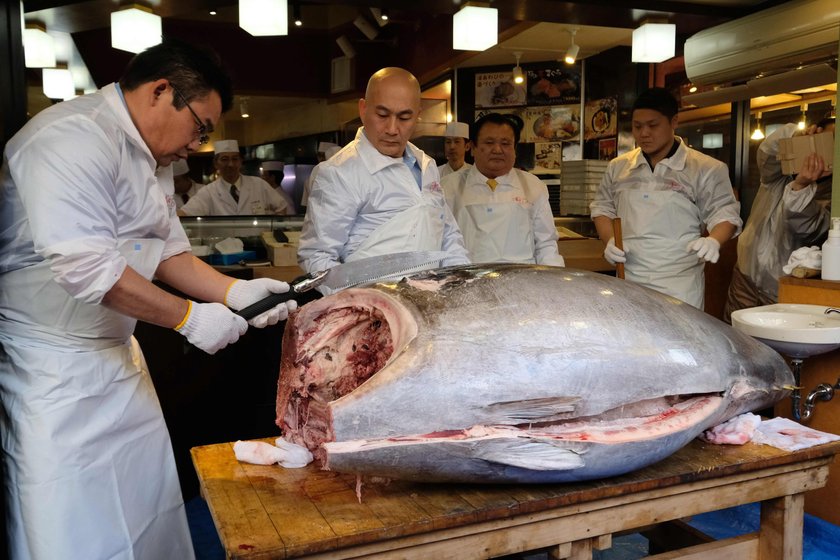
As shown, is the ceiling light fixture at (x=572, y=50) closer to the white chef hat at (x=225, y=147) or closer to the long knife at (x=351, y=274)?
the white chef hat at (x=225, y=147)

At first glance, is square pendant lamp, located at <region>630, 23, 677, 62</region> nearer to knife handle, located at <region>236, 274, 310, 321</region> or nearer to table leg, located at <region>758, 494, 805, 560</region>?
table leg, located at <region>758, 494, 805, 560</region>

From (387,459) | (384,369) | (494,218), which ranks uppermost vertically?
(494,218)

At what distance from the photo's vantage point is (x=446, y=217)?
3.23 meters

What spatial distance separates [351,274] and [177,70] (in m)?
0.71

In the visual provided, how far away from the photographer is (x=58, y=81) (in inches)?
282

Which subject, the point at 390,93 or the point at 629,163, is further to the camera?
the point at 629,163

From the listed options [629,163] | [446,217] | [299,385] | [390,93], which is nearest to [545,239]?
[629,163]

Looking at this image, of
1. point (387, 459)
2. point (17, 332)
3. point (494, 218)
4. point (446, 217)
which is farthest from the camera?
point (494, 218)

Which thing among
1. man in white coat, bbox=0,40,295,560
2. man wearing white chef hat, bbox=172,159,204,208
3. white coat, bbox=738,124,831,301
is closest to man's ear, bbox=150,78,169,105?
man in white coat, bbox=0,40,295,560

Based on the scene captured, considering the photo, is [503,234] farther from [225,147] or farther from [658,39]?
[225,147]

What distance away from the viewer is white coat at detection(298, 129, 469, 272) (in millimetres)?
2924

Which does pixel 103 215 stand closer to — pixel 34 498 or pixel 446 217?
pixel 34 498

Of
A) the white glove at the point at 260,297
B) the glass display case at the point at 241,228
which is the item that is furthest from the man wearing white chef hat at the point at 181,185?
the white glove at the point at 260,297

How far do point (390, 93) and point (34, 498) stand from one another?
1912 millimetres
